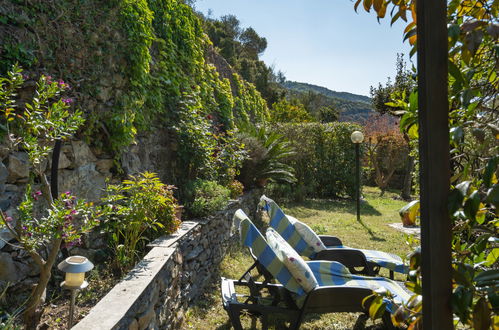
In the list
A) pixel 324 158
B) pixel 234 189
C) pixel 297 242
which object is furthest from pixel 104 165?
pixel 324 158

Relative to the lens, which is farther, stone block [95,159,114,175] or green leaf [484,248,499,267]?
stone block [95,159,114,175]

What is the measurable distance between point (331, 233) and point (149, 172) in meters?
4.02

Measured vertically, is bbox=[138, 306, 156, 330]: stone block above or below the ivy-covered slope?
below

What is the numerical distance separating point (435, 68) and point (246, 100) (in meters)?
10.4

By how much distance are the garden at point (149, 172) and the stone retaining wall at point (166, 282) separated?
20 mm

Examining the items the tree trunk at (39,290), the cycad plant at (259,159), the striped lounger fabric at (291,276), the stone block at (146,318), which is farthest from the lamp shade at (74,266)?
the cycad plant at (259,159)

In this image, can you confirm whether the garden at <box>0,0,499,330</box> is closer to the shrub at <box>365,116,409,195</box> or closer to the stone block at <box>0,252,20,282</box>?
the stone block at <box>0,252,20,282</box>

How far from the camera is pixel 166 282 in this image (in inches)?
112

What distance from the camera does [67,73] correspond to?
310cm

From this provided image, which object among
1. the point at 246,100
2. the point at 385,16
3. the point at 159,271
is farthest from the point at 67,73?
the point at 246,100

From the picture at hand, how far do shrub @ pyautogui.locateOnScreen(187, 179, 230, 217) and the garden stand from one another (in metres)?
0.02

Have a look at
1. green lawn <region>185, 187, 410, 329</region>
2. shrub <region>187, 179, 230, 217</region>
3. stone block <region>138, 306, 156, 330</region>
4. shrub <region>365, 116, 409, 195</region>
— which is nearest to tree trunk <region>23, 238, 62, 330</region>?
stone block <region>138, 306, 156, 330</region>

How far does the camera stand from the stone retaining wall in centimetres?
197

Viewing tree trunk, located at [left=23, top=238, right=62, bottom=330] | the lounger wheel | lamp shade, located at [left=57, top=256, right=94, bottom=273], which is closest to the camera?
lamp shade, located at [left=57, top=256, right=94, bottom=273]
